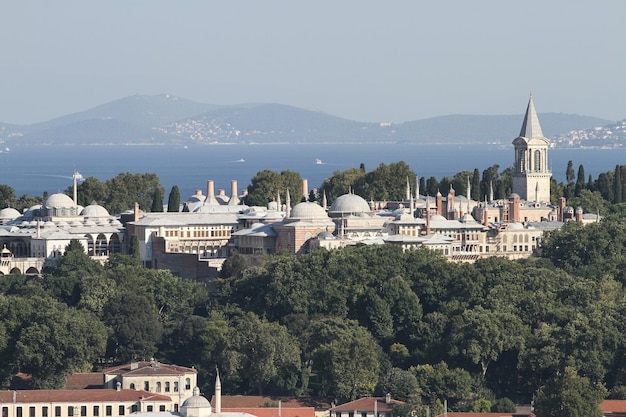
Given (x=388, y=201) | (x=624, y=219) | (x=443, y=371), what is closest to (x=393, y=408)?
(x=443, y=371)

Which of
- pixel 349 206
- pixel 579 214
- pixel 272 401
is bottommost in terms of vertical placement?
pixel 272 401

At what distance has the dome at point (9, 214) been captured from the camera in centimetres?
8119

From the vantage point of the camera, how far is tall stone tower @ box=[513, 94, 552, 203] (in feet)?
300

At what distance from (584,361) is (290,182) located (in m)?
39.0

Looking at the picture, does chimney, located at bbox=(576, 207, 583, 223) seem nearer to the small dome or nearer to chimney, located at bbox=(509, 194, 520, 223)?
chimney, located at bbox=(509, 194, 520, 223)

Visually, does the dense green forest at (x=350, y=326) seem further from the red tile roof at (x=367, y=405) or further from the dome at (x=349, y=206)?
the dome at (x=349, y=206)

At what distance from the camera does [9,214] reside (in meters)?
81.8

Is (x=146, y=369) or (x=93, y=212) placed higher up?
(x=93, y=212)

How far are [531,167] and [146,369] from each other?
141 feet

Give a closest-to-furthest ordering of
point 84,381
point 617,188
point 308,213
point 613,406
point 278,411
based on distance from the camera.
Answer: point 613,406 → point 278,411 → point 84,381 → point 308,213 → point 617,188

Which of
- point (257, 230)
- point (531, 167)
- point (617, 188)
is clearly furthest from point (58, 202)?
point (617, 188)

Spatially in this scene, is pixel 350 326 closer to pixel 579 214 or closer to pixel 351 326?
pixel 351 326

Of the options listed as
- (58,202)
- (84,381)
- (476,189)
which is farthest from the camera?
(476,189)

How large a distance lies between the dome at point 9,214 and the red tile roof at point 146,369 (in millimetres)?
28530
